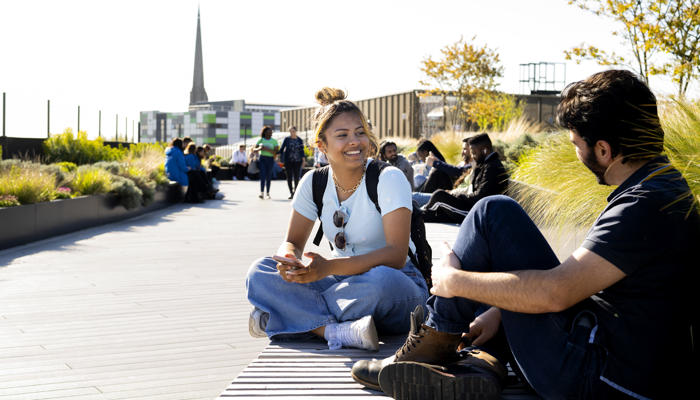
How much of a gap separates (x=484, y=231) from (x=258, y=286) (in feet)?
4.17

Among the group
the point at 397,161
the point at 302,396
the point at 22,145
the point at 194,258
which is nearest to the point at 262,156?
the point at 397,161

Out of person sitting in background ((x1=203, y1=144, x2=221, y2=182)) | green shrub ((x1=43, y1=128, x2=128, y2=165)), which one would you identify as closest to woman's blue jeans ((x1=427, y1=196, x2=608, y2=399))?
person sitting in background ((x1=203, y1=144, x2=221, y2=182))

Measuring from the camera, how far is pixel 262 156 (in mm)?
14836

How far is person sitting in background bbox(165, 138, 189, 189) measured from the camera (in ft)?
45.8

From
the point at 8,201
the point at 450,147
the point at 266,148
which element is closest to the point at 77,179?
the point at 8,201

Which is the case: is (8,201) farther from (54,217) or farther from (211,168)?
(211,168)

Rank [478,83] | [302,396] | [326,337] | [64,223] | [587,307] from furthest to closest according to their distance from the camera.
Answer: [478,83] < [64,223] < [326,337] < [302,396] < [587,307]

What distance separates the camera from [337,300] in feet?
9.79

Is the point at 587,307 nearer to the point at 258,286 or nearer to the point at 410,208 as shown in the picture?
the point at 410,208

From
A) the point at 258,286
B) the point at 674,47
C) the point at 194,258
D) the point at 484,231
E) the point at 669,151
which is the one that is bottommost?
the point at 194,258

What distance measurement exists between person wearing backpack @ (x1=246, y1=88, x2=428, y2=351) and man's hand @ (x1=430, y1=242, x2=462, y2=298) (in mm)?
671

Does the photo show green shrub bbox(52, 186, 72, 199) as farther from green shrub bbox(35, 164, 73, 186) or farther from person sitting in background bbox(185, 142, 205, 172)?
person sitting in background bbox(185, 142, 205, 172)

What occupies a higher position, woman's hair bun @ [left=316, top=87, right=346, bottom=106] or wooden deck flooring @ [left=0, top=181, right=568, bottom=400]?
woman's hair bun @ [left=316, top=87, right=346, bottom=106]

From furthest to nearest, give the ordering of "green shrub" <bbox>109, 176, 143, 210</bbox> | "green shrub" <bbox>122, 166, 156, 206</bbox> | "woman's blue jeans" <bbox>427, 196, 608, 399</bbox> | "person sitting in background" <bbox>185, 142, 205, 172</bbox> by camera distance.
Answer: "person sitting in background" <bbox>185, 142, 205, 172</bbox>, "green shrub" <bbox>122, 166, 156, 206</bbox>, "green shrub" <bbox>109, 176, 143, 210</bbox>, "woman's blue jeans" <bbox>427, 196, 608, 399</bbox>
